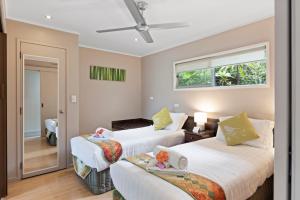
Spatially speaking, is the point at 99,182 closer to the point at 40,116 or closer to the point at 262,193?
the point at 40,116

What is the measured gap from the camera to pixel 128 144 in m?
2.83

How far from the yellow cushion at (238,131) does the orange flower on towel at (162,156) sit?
1320 millimetres

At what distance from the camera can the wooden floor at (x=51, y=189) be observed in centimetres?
245

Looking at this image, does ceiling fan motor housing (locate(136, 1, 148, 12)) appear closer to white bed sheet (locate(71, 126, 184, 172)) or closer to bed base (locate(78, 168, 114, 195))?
white bed sheet (locate(71, 126, 184, 172))

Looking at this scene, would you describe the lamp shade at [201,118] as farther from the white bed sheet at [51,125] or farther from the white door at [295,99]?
the white door at [295,99]

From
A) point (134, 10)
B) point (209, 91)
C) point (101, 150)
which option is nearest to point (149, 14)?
point (134, 10)

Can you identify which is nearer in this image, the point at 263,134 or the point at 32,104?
the point at 263,134

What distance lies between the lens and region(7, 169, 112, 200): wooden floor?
96.3 inches

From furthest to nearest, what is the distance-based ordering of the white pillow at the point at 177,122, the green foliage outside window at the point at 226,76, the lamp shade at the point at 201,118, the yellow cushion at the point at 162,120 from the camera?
the yellow cushion at the point at 162,120 → the white pillow at the point at 177,122 → the lamp shade at the point at 201,118 → the green foliage outside window at the point at 226,76

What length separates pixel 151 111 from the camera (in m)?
5.22

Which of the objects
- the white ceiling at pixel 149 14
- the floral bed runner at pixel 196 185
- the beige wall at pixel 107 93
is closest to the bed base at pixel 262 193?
the floral bed runner at pixel 196 185

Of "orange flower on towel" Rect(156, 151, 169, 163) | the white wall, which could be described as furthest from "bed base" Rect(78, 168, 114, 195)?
the white wall

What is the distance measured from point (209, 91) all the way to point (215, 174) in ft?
7.43

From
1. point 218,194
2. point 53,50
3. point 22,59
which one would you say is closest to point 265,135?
point 218,194
